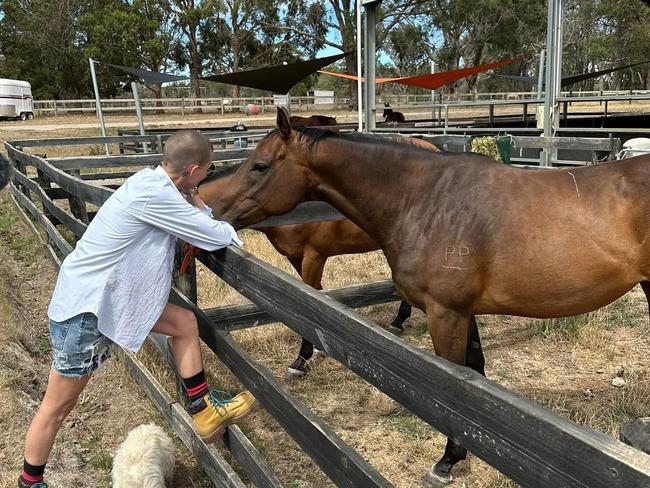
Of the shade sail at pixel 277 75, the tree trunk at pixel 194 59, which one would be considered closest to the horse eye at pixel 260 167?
the shade sail at pixel 277 75

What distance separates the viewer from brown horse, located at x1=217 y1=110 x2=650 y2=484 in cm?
270

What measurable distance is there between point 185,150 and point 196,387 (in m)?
1.01

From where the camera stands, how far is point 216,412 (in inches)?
94.5

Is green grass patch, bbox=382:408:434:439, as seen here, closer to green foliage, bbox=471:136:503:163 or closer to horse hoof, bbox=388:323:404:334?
horse hoof, bbox=388:323:404:334

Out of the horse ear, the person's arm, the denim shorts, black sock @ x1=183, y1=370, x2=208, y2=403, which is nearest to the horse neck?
the horse ear

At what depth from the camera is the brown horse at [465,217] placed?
2695 millimetres

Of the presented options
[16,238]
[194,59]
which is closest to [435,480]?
[16,238]

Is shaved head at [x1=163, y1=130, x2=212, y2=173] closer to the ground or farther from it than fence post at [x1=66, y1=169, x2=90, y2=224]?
farther from it

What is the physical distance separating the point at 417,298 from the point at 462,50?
46.9 m

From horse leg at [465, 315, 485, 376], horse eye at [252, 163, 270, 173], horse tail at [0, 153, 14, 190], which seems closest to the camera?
horse eye at [252, 163, 270, 173]

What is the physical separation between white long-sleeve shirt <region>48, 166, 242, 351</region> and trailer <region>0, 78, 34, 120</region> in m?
37.3

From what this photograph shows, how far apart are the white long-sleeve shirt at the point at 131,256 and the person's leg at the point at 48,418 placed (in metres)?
0.29

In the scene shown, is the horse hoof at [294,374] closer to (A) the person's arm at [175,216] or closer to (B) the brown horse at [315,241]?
(B) the brown horse at [315,241]

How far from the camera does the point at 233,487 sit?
7.64 feet
